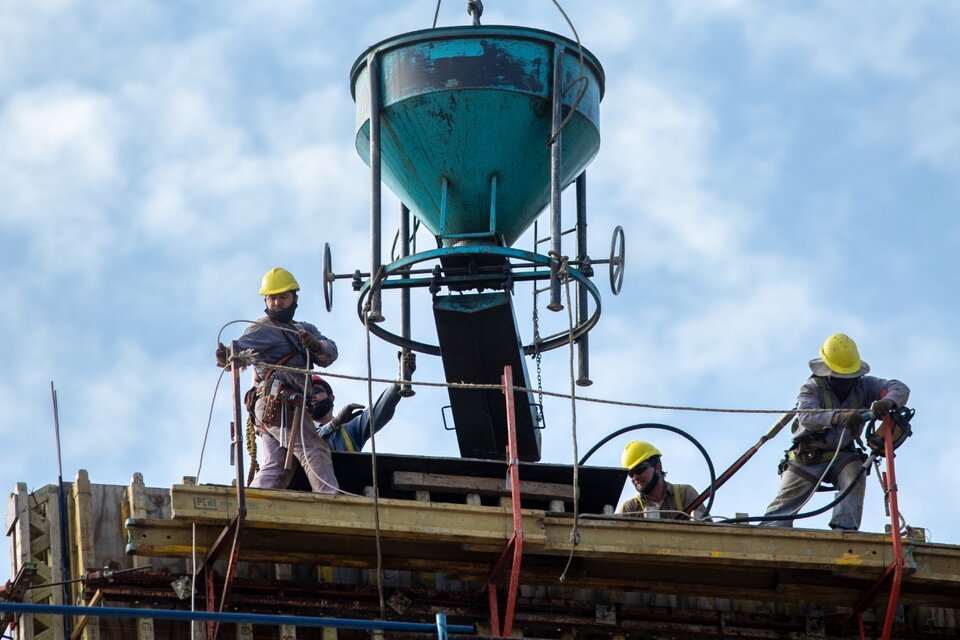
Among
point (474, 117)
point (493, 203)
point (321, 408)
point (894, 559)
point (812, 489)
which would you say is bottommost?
point (894, 559)

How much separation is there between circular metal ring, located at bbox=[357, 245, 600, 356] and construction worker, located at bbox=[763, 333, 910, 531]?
2.30 meters

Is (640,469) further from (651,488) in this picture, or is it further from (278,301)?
(278,301)

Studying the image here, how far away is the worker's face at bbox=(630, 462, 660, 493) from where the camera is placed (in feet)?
65.9

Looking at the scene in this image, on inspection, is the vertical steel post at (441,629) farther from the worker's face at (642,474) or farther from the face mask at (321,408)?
the worker's face at (642,474)

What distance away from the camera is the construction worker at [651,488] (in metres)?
20.1

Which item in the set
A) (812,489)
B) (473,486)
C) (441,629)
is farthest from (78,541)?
(812,489)

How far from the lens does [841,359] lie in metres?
19.9

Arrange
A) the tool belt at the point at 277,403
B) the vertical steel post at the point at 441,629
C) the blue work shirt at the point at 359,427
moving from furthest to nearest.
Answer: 1. the blue work shirt at the point at 359,427
2. the tool belt at the point at 277,403
3. the vertical steel post at the point at 441,629

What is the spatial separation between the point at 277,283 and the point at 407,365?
2422 mm

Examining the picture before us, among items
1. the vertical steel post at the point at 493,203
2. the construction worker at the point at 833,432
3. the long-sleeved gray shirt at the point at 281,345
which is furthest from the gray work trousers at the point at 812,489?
the long-sleeved gray shirt at the point at 281,345

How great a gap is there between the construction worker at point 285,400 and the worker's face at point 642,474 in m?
2.89

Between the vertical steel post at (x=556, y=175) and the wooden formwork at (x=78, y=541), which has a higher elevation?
the vertical steel post at (x=556, y=175)

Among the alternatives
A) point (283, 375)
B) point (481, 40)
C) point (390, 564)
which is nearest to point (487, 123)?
point (481, 40)

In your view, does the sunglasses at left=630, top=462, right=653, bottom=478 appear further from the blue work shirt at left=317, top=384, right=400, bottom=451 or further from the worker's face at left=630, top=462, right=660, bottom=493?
the blue work shirt at left=317, top=384, right=400, bottom=451
